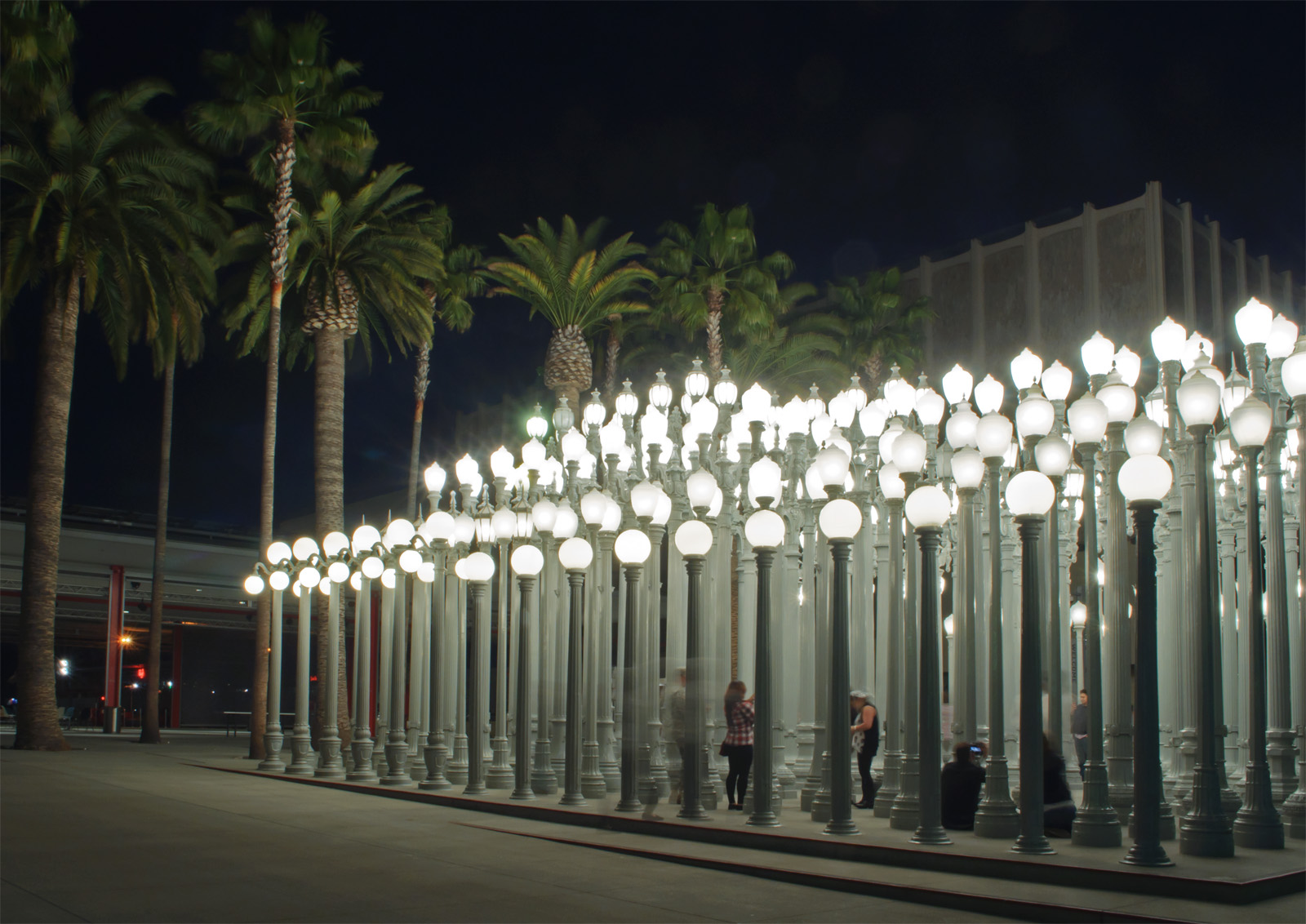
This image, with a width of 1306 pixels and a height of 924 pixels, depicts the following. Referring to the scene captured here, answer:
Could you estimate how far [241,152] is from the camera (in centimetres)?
2861

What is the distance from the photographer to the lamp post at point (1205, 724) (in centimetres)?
840

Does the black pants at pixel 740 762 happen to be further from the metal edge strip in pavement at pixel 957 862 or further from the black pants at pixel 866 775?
the metal edge strip in pavement at pixel 957 862

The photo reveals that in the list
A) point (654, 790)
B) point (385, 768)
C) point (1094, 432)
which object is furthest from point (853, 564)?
point (385, 768)

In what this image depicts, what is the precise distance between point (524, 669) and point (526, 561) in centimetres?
129

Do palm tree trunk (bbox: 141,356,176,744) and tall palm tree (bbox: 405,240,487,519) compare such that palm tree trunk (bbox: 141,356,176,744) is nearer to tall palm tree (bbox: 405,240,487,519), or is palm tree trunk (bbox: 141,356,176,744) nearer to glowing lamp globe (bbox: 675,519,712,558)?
tall palm tree (bbox: 405,240,487,519)

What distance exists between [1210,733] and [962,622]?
9.77ft

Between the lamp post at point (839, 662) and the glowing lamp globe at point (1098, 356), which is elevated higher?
the glowing lamp globe at point (1098, 356)

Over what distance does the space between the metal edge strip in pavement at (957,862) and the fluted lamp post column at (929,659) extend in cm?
43

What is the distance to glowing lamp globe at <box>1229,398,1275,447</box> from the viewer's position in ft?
28.7

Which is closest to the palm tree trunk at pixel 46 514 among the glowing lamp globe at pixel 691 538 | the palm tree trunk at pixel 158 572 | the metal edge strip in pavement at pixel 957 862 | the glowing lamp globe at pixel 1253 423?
the palm tree trunk at pixel 158 572

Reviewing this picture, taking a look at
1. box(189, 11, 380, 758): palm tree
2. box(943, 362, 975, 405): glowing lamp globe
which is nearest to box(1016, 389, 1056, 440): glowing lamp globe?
box(943, 362, 975, 405): glowing lamp globe

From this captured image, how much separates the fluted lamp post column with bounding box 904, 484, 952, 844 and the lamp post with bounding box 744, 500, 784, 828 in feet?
5.30

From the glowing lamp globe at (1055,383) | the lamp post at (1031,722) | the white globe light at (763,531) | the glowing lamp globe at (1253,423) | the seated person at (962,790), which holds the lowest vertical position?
the seated person at (962,790)

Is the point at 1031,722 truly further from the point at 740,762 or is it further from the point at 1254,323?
the point at 740,762
